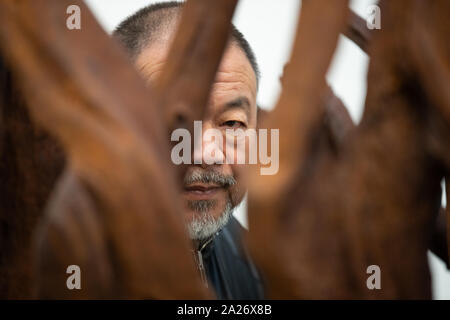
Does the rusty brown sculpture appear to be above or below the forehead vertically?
below

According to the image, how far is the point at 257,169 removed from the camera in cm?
40

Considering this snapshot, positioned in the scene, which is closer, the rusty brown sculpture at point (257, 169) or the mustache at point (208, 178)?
the rusty brown sculpture at point (257, 169)

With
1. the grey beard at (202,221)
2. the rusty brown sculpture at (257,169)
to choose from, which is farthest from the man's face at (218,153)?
the rusty brown sculpture at (257,169)

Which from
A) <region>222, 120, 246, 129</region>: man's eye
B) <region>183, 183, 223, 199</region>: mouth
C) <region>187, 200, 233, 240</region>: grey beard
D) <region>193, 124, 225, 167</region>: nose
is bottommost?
<region>187, 200, 233, 240</region>: grey beard

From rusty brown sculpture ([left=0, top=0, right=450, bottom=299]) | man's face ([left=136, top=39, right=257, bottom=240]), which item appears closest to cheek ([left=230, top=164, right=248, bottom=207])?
man's face ([left=136, top=39, right=257, bottom=240])

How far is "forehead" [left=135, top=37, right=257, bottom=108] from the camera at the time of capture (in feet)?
2.34

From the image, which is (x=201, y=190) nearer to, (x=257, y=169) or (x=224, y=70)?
(x=224, y=70)

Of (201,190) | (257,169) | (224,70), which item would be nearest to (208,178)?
(201,190)

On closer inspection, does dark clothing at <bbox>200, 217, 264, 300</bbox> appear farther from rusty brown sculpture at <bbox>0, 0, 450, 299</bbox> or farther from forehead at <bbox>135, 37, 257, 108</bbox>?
rusty brown sculpture at <bbox>0, 0, 450, 299</bbox>

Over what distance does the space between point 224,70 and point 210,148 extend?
4.3 inches

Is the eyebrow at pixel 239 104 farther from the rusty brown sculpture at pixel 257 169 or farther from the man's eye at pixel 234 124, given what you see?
the rusty brown sculpture at pixel 257 169

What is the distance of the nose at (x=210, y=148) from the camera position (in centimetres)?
67

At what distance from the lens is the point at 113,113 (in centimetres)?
38

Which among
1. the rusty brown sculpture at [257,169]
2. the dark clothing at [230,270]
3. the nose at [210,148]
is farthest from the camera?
the dark clothing at [230,270]
